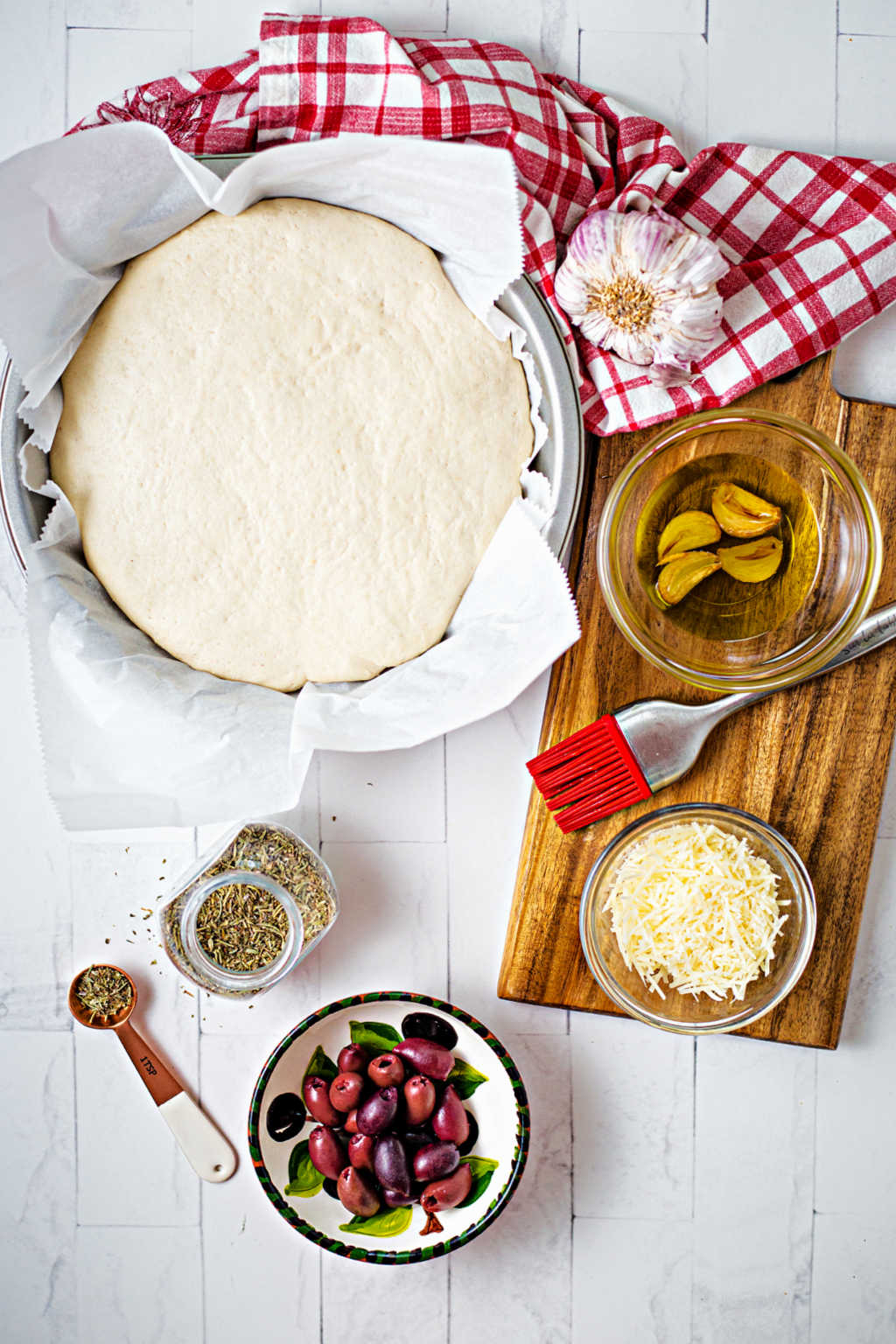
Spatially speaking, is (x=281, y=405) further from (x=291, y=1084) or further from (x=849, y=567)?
(x=291, y=1084)

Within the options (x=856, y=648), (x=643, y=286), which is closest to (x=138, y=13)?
(x=643, y=286)

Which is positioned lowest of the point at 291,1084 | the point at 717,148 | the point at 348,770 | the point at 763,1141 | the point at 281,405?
the point at 763,1141

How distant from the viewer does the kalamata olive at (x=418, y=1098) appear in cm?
101

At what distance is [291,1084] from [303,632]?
50 cm

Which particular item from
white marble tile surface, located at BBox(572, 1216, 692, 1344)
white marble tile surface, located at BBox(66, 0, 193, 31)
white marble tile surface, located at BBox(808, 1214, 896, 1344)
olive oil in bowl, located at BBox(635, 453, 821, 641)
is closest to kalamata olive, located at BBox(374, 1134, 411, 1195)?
white marble tile surface, located at BBox(572, 1216, 692, 1344)

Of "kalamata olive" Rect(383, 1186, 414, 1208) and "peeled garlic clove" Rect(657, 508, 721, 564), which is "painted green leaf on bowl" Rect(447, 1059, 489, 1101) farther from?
"peeled garlic clove" Rect(657, 508, 721, 564)

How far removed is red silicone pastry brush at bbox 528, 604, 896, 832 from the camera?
3.26ft

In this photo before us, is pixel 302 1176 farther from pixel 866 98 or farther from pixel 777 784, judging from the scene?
pixel 866 98

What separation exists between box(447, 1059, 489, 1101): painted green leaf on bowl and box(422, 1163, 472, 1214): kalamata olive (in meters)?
0.07

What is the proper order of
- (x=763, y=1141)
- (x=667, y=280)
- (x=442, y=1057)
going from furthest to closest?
(x=763, y=1141), (x=442, y=1057), (x=667, y=280)

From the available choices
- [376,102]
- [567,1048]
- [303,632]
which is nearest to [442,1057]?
[567,1048]

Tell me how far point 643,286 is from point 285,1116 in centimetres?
93

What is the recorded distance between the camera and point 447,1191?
1.01 m

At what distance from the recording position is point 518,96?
93 centimetres
